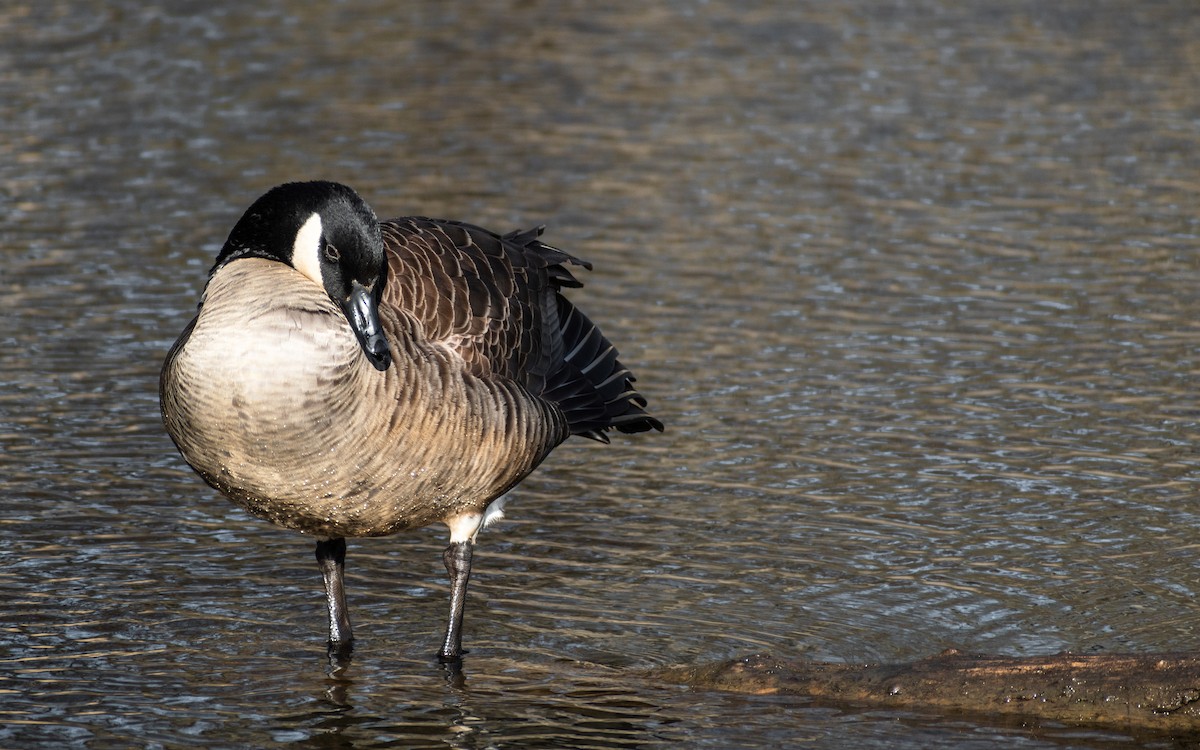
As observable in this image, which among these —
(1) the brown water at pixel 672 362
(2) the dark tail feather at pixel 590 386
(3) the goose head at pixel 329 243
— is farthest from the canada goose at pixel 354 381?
(1) the brown water at pixel 672 362

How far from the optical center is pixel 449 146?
652 inches

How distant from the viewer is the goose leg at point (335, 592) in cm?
748

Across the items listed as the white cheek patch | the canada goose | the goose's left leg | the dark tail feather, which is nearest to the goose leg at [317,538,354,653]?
the canada goose

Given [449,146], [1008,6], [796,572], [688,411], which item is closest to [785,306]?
[688,411]

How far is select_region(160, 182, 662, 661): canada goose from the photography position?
6.39 metres

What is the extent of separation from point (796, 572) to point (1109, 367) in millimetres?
3595

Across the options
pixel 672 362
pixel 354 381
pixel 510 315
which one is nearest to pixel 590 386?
pixel 510 315

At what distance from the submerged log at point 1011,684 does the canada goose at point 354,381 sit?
1278mm

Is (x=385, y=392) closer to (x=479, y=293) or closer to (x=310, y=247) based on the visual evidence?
(x=310, y=247)

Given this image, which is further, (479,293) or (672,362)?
(672,362)

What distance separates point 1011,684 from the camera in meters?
6.63

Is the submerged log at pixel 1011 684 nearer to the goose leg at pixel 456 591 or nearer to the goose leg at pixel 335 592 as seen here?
the goose leg at pixel 456 591

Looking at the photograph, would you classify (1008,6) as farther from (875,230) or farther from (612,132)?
(875,230)

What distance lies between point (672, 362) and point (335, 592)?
4260 millimetres
